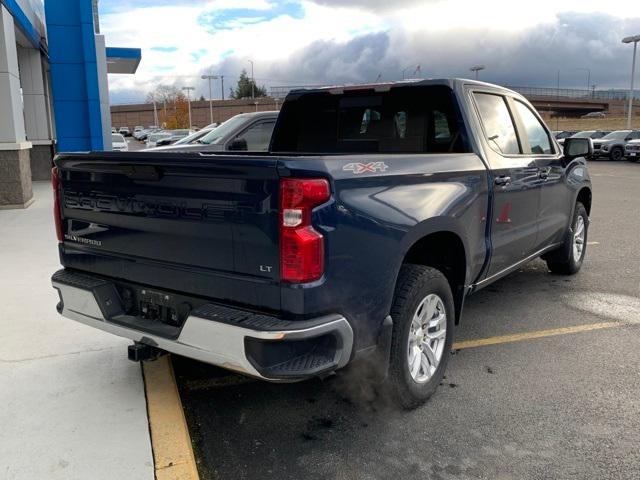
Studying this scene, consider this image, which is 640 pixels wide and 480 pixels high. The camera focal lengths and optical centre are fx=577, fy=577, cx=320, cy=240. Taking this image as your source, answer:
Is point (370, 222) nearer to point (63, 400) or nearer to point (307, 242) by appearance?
point (307, 242)

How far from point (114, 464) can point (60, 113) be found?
1464 cm

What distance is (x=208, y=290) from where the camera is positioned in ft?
9.58

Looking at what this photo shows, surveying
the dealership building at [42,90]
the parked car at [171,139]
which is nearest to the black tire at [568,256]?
the dealership building at [42,90]

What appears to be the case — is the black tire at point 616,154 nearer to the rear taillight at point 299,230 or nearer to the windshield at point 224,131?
the windshield at point 224,131

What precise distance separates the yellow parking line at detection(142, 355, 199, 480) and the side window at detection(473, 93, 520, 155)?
2888 mm

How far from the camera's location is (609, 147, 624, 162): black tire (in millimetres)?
32531

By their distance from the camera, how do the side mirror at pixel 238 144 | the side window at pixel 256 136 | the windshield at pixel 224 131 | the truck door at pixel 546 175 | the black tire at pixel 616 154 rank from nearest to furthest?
1. the truck door at pixel 546 175
2. the side mirror at pixel 238 144
3. the side window at pixel 256 136
4. the windshield at pixel 224 131
5. the black tire at pixel 616 154

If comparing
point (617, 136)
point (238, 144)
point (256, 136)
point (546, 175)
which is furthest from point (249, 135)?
point (617, 136)

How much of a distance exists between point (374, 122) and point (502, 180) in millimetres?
1109

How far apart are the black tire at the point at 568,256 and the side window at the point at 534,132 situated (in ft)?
3.38

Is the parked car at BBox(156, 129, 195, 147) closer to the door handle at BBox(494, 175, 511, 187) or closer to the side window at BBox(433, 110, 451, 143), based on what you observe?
Result: the side window at BBox(433, 110, 451, 143)

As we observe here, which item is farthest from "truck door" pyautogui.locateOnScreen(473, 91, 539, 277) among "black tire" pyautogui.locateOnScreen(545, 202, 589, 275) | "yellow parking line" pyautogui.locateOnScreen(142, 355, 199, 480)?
"yellow parking line" pyautogui.locateOnScreen(142, 355, 199, 480)

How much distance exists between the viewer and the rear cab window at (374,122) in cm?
437

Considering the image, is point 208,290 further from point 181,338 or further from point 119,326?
point 119,326
